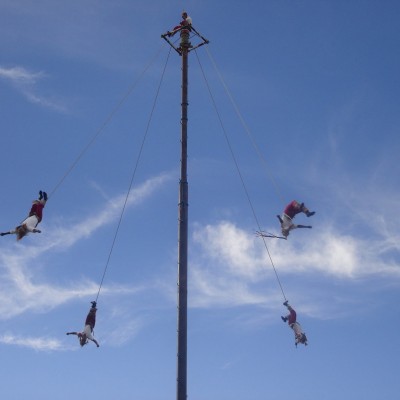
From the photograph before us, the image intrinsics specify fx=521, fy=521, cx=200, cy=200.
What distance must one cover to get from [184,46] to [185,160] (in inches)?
148

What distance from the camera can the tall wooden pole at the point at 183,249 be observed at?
10.9 m

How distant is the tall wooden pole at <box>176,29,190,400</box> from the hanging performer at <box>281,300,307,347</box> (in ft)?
18.8

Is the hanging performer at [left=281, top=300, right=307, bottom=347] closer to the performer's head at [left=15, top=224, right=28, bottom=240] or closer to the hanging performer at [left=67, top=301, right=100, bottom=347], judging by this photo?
the hanging performer at [left=67, top=301, right=100, bottom=347]

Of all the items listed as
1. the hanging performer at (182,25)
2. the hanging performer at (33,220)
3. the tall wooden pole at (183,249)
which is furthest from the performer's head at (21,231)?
the hanging performer at (182,25)

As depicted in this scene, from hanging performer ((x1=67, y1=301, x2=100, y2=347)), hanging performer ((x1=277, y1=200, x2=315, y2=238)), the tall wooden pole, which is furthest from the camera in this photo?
hanging performer ((x1=277, y1=200, x2=315, y2=238))

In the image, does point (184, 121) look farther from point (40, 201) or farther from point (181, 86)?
point (40, 201)

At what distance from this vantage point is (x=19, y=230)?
1426 cm

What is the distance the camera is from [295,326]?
Answer: 1625 cm

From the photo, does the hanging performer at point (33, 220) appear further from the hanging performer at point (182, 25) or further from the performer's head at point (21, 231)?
the hanging performer at point (182, 25)

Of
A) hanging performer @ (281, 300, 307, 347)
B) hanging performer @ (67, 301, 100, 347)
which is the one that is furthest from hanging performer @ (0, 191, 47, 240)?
hanging performer @ (281, 300, 307, 347)

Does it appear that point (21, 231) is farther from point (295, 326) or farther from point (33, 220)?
point (295, 326)

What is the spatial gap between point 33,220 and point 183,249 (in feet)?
16.4

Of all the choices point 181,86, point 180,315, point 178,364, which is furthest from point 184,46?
point 178,364

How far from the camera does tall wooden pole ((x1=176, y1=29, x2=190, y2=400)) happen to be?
1086 cm
